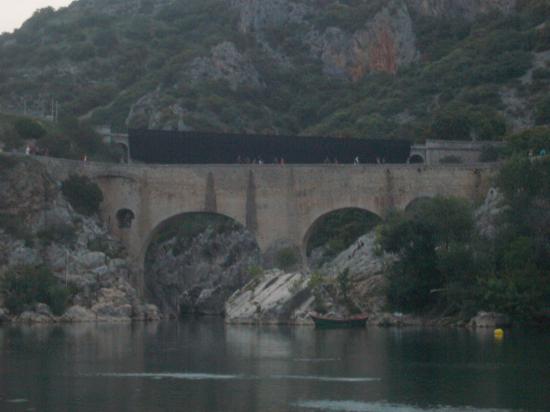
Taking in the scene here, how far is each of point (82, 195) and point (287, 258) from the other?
36.7 feet

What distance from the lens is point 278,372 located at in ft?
166

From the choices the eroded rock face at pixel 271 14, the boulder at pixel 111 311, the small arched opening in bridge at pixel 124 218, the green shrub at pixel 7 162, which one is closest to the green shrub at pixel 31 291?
the boulder at pixel 111 311

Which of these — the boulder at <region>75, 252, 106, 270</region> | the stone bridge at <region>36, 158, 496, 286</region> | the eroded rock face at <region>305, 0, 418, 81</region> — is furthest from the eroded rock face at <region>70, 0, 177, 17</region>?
the boulder at <region>75, 252, 106, 270</region>

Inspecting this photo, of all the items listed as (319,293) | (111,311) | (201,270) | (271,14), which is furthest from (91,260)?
(271,14)

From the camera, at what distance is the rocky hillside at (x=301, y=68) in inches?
4535

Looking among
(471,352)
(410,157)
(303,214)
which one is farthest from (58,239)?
Result: (471,352)

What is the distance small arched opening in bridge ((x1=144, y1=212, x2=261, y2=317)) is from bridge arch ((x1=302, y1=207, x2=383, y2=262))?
3659mm

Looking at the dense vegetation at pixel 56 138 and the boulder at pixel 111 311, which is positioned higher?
the dense vegetation at pixel 56 138

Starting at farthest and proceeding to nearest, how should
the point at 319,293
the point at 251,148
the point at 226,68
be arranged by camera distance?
the point at 226,68 < the point at 251,148 < the point at 319,293

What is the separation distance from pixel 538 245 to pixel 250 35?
63.4 m

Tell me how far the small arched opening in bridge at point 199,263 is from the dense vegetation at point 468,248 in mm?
22269

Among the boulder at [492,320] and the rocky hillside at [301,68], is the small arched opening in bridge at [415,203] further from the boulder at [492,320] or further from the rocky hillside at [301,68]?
the rocky hillside at [301,68]

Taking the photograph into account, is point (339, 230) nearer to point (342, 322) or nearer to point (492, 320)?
point (342, 322)

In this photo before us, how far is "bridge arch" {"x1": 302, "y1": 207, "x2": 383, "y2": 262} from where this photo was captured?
9212cm
